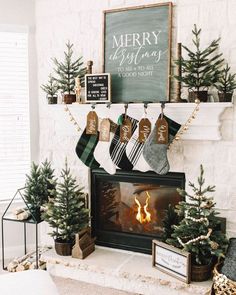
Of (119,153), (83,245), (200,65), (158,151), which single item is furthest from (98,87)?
(83,245)

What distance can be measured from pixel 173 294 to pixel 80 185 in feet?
3.52

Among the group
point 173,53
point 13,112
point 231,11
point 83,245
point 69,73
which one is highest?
point 231,11

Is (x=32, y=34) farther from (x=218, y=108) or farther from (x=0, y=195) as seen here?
(x=218, y=108)

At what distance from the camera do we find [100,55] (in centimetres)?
289

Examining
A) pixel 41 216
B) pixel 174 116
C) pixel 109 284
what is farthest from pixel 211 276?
pixel 41 216

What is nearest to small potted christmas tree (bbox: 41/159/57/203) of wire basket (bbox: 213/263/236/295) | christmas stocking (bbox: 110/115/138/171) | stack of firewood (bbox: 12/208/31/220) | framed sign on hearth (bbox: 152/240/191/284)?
stack of firewood (bbox: 12/208/31/220)

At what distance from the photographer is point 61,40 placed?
301 centimetres

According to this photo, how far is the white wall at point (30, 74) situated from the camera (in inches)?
127

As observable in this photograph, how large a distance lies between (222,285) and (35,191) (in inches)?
59.6

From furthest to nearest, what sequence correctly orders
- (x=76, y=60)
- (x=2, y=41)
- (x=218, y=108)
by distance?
1. (x=2, y=41)
2. (x=76, y=60)
3. (x=218, y=108)

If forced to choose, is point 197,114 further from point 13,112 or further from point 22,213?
point 13,112

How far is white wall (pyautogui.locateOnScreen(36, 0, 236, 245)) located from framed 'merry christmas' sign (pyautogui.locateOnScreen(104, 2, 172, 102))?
0.22 ft

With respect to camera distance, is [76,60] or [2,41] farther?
[2,41]

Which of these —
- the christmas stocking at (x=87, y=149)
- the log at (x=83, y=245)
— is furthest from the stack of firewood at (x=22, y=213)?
the christmas stocking at (x=87, y=149)
